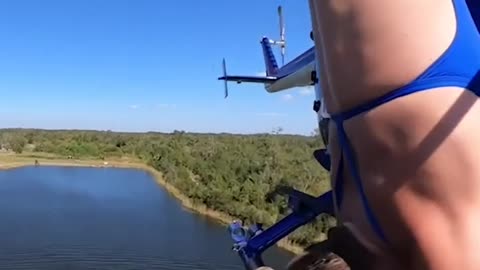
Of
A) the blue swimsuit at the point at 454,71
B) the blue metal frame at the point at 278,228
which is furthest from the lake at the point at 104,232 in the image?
the blue swimsuit at the point at 454,71

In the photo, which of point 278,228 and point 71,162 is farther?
point 71,162

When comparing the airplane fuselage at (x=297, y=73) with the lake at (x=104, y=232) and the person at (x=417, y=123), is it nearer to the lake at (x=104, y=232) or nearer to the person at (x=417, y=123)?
the person at (x=417, y=123)

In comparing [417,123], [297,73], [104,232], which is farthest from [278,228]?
[104,232]

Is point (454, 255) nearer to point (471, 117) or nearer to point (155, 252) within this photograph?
point (471, 117)

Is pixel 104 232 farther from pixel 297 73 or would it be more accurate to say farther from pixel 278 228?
pixel 278 228

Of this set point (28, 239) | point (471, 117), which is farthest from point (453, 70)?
point (28, 239)
